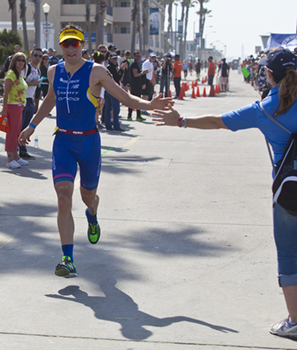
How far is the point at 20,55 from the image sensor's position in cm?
837

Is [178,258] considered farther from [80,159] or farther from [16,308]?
[16,308]

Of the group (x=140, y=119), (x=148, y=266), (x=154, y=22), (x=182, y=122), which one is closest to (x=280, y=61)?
(x=182, y=122)

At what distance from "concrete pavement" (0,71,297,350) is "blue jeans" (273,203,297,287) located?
0.41 metres

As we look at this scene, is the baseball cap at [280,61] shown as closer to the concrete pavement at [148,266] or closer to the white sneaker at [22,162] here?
the concrete pavement at [148,266]

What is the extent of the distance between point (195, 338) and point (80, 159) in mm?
1942

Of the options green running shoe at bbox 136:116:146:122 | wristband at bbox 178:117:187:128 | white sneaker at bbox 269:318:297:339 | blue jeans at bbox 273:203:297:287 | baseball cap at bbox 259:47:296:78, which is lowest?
green running shoe at bbox 136:116:146:122

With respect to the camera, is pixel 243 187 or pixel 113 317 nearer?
pixel 113 317

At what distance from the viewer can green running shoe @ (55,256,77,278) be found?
13.6ft

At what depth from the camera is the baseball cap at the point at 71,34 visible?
4465mm

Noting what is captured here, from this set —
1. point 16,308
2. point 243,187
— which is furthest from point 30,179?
point 16,308

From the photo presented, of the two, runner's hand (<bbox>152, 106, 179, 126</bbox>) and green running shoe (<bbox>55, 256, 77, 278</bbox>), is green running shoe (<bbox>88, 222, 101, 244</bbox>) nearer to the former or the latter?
green running shoe (<bbox>55, 256, 77, 278</bbox>)

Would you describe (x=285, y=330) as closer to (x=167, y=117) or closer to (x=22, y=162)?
(x=167, y=117)

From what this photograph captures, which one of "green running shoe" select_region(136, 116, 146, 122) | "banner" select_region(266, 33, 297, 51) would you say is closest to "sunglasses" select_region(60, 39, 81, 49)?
"green running shoe" select_region(136, 116, 146, 122)

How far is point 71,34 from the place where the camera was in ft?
14.7
